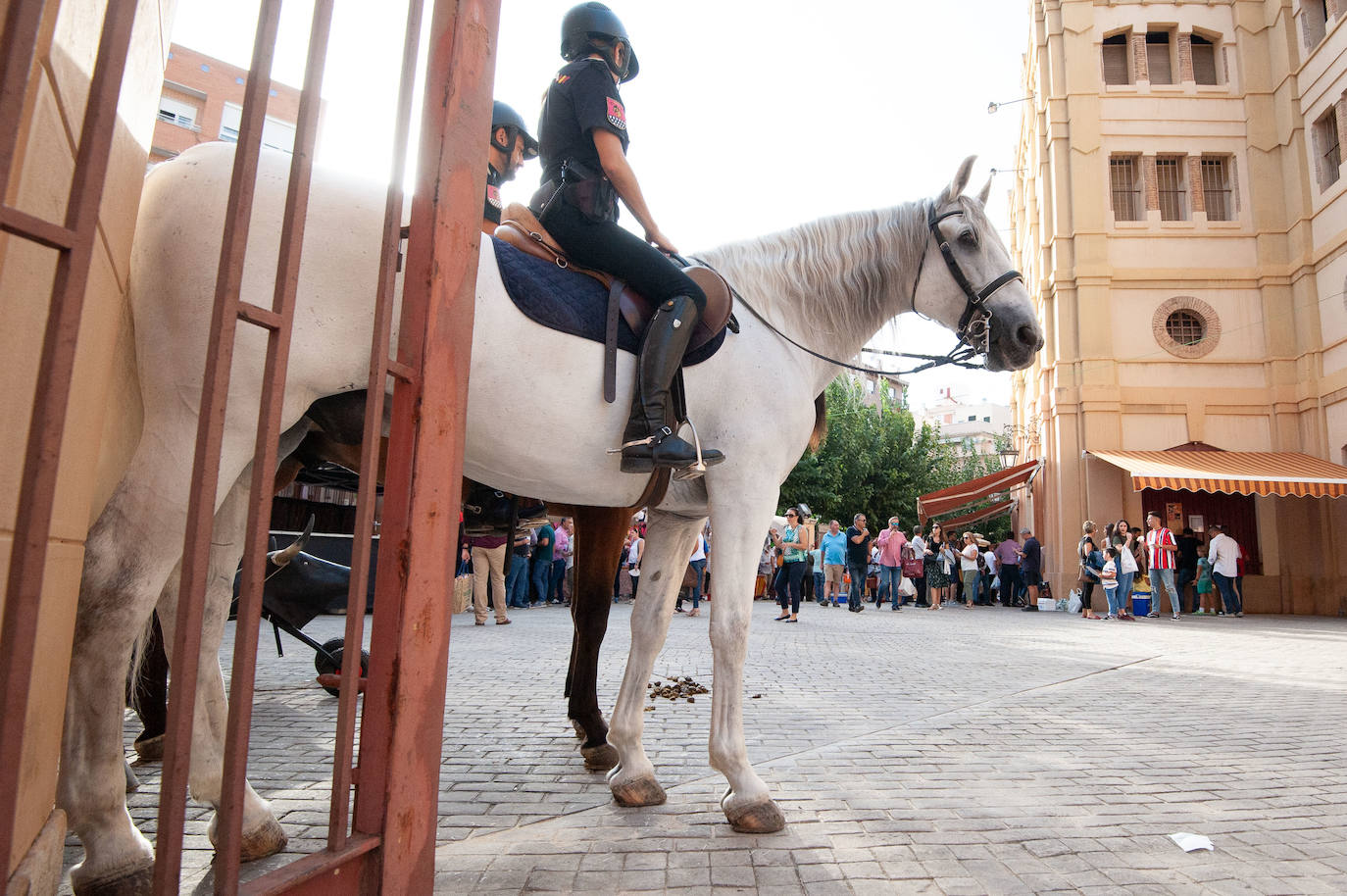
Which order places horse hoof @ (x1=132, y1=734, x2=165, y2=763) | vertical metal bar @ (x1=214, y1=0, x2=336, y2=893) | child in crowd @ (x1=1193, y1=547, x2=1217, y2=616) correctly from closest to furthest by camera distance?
1. vertical metal bar @ (x1=214, y1=0, x2=336, y2=893)
2. horse hoof @ (x1=132, y1=734, x2=165, y2=763)
3. child in crowd @ (x1=1193, y1=547, x2=1217, y2=616)

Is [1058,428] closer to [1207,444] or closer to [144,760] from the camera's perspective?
[1207,444]

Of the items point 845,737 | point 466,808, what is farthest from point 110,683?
point 845,737

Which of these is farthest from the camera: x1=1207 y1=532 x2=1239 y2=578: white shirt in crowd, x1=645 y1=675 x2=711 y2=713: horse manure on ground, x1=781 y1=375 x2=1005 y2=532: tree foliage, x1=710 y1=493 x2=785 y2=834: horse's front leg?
x1=781 y1=375 x2=1005 y2=532: tree foliage

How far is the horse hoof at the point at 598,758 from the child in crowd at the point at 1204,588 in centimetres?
1848

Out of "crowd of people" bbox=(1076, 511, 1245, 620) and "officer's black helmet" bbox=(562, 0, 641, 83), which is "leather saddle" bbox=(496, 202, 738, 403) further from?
"crowd of people" bbox=(1076, 511, 1245, 620)

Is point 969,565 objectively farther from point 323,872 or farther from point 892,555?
point 323,872

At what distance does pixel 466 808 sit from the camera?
3.14 metres

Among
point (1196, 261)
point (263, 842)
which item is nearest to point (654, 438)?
point (263, 842)

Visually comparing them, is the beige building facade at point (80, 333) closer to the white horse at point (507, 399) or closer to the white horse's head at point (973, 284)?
the white horse at point (507, 399)

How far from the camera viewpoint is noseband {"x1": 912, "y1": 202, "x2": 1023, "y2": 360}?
13.0 ft

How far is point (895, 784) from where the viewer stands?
3.60m

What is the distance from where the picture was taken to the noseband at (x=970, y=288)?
3949 millimetres

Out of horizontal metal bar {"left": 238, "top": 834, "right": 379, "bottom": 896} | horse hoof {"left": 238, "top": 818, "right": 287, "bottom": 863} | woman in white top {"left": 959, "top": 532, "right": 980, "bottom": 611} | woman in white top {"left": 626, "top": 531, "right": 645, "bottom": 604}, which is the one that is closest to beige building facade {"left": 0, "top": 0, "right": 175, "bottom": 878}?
horizontal metal bar {"left": 238, "top": 834, "right": 379, "bottom": 896}

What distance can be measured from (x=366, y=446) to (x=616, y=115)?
2.02m
